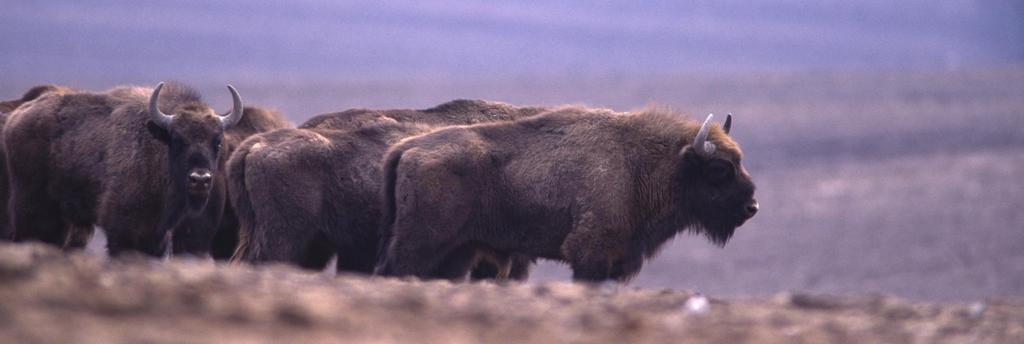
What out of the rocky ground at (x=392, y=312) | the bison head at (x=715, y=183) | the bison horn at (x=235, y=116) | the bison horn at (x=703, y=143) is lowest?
the rocky ground at (x=392, y=312)

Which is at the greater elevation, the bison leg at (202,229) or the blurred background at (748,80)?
the blurred background at (748,80)

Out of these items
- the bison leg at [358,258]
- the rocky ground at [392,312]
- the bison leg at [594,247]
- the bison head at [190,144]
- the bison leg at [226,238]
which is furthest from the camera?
the bison leg at [226,238]

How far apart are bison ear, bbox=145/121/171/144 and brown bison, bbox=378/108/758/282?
1.93 m

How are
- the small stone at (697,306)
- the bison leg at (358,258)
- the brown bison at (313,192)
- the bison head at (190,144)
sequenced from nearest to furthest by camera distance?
the small stone at (697,306) < the brown bison at (313,192) < the bison head at (190,144) < the bison leg at (358,258)

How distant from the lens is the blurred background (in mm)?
28734

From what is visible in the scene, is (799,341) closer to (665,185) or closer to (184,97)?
(665,185)

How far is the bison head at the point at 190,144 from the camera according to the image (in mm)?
11883

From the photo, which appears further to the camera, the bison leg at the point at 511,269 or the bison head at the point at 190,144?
the bison leg at the point at 511,269

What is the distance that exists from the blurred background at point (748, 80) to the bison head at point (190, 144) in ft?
50.4

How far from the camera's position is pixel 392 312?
22.7 ft

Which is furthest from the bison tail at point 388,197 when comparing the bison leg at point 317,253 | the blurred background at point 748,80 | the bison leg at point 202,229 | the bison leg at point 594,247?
the blurred background at point 748,80

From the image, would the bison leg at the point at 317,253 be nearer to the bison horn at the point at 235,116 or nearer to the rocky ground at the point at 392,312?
the bison horn at the point at 235,116

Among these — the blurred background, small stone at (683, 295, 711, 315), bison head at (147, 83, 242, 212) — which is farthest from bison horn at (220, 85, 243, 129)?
the blurred background

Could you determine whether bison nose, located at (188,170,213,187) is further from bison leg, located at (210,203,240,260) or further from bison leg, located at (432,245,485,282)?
bison leg, located at (432,245,485,282)
